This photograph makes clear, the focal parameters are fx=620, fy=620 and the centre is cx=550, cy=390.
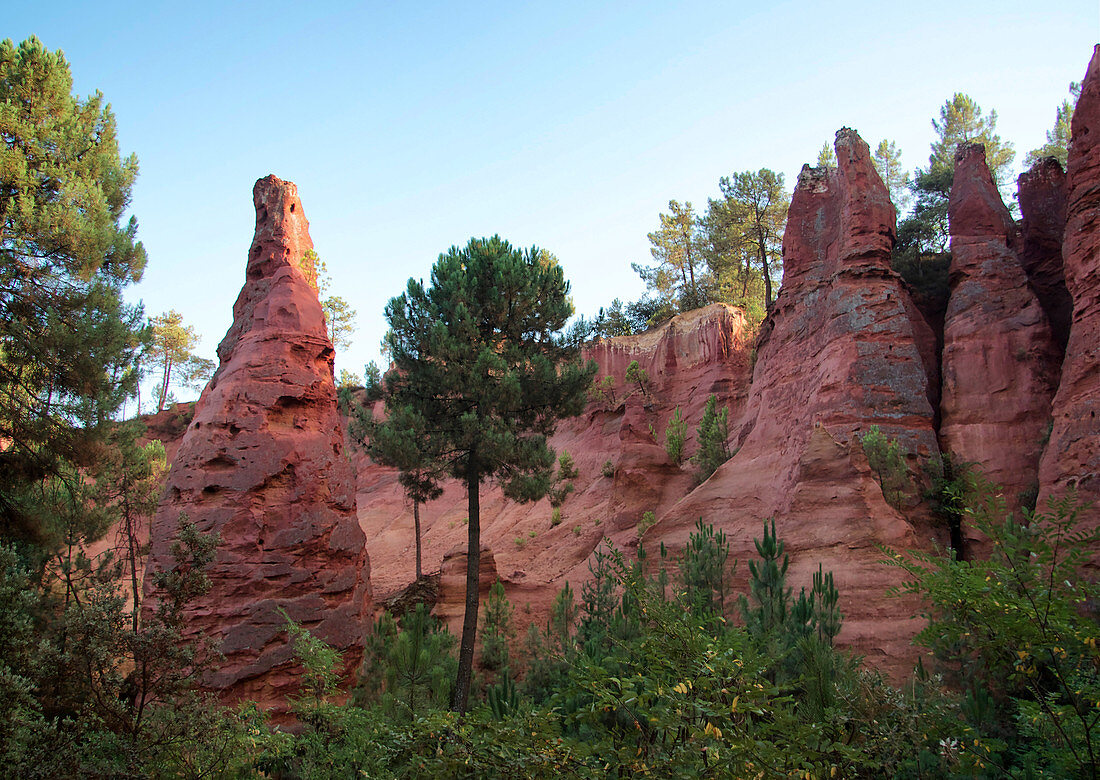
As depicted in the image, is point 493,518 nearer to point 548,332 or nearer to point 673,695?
point 548,332

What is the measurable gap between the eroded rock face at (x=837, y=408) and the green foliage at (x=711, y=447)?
2.09ft

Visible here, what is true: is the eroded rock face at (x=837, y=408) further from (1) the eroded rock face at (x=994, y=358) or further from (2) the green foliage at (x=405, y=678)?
(2) the green foliage at (x=405, y=678)

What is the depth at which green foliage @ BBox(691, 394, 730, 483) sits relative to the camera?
70.6ft

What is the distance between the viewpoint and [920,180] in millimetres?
28906

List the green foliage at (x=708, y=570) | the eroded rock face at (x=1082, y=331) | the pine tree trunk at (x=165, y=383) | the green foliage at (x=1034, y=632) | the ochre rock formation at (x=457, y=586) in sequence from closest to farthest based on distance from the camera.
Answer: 1. the green foliage at (x=1034, y=632)
2. the green foliage at (x=708, y=570)
3. the eroded rock face at (x=1082, y=331)
4. the ochre rock formation at (x=457, y=586)
5. the pine tree trunk at (x=165, y=383)

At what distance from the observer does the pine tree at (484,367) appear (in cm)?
1424

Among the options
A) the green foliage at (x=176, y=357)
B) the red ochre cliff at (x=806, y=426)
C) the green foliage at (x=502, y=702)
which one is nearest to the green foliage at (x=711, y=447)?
the red ochre cliff at (x=806, y=426)

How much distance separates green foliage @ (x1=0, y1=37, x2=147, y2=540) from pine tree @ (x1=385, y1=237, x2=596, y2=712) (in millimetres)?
5488

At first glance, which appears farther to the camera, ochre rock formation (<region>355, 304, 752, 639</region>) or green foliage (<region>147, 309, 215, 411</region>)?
green foliage (<region>147, 309, 215, 411</region>)

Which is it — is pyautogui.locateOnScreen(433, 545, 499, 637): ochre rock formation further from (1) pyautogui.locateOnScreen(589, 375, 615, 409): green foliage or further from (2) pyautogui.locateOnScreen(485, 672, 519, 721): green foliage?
(1) pyautogui.locateOnScreen(589, 375, 615, 409): green foliage

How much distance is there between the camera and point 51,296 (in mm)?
10648

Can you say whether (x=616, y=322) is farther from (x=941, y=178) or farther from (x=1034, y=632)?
(x=1034, y=632)

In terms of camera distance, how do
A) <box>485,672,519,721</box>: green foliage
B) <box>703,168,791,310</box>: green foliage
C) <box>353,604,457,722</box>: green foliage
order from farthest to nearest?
<box>703,168,791,310</box>: green foliage < <box>353,604,457,722</box>: green foliage < <box>485,672,519,721</box>: green foliage

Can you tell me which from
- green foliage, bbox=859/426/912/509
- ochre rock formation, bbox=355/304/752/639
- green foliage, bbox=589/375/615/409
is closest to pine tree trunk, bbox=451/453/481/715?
ochre rock formation, bbox=355/304/752/639
